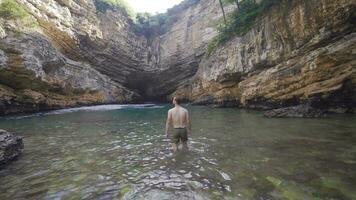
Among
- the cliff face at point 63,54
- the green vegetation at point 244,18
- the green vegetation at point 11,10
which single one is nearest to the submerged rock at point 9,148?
the cliff face at point 63,54

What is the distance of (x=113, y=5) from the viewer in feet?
130

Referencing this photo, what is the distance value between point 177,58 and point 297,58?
24712mm

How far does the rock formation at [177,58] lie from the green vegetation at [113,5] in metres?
0.98

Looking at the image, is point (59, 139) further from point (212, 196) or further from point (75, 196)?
point (212, 196)

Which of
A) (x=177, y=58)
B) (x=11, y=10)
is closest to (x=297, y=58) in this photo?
(x=11, y=10)

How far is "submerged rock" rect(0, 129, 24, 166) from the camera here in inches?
256

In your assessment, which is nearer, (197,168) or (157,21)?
(197,168)

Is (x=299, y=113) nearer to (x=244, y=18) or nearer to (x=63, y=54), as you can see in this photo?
(x=244, y=18)

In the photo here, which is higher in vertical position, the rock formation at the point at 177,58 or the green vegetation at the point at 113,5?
the green vegetation at the point at 113,5

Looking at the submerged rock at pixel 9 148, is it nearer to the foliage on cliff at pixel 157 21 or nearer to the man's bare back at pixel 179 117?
the man's bare back at pixel 179 117

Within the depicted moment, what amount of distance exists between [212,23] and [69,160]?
33088 millimetres

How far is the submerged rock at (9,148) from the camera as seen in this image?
256 inches

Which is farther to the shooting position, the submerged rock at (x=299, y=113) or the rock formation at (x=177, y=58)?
the rock formation at (x=177, y=58)

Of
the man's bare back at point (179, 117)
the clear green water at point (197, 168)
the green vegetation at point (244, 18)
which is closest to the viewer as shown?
the clear green water at point (197, 168)
